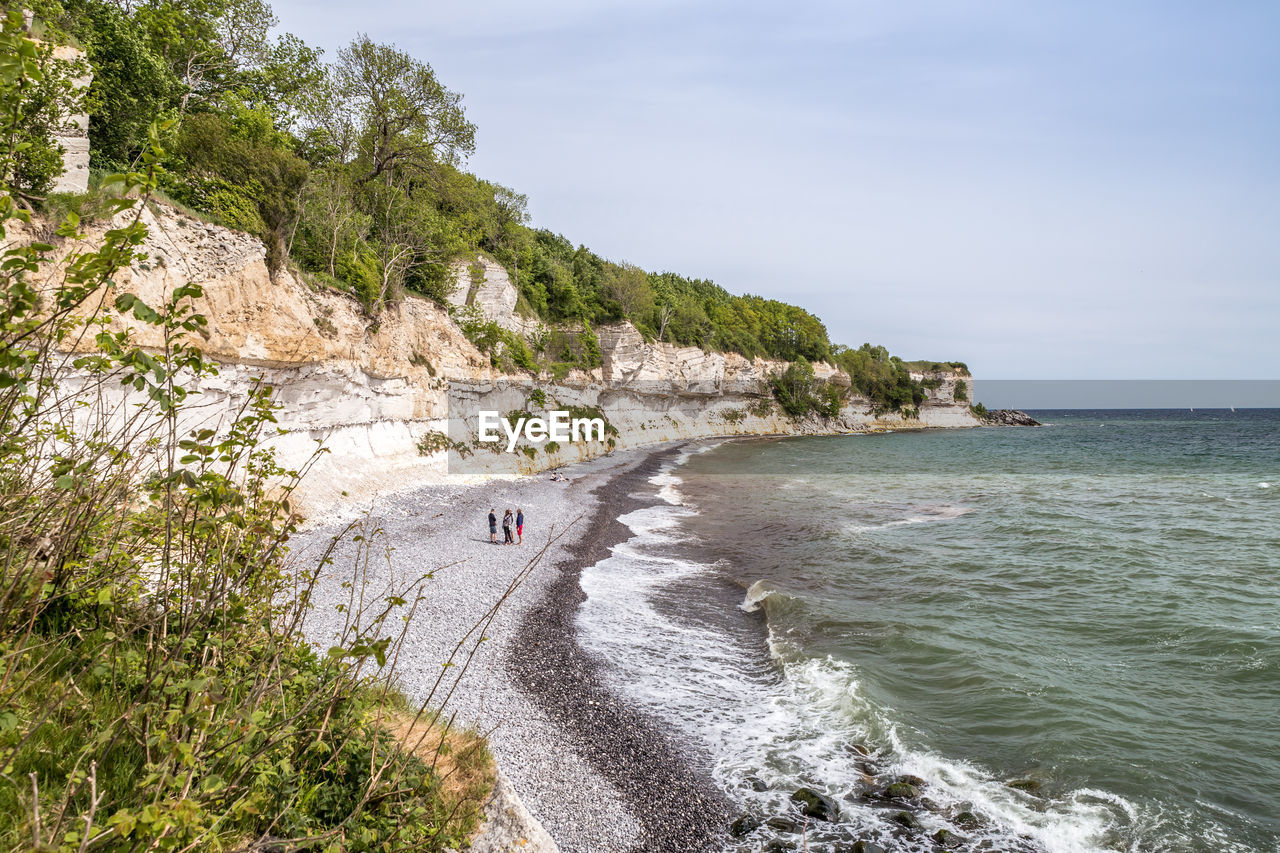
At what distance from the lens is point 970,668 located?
40.3ft

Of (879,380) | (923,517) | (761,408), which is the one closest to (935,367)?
(879,380)

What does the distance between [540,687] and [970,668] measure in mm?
8745

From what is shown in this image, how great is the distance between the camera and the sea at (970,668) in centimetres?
824

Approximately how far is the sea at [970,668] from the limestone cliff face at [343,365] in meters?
8.07

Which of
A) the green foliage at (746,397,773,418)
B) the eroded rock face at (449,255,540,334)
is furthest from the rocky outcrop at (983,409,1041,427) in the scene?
the eroded rock face at (449,255,540,334)

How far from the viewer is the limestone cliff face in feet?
54.7

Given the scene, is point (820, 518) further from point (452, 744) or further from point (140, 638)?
point (140, 638)

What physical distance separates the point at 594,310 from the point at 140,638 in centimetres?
5609

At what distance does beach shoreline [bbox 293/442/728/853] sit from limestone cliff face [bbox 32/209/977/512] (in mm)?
3156

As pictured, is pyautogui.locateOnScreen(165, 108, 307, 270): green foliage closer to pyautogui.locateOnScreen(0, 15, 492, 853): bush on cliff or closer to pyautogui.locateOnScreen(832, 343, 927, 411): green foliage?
pyautogui.locateOnScreen(0, 15, 492, 853): bush on cliff

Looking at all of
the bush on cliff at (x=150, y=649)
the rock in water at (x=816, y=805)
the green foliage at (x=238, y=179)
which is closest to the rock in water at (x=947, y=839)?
the rock in water at (x=816, y=805)

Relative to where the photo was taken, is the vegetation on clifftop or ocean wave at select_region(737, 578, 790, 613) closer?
ocean wave at select_region(737, 578, 790, 613)

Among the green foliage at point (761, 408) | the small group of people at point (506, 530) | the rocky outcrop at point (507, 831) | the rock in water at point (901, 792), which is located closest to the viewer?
the rocky outcrop at point (507, 831)

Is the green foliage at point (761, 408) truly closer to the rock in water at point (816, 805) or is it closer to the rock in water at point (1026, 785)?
the rock in water at point (1026, 785)
